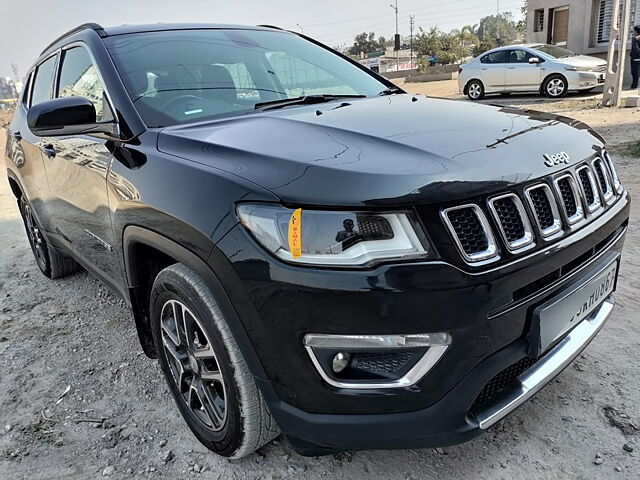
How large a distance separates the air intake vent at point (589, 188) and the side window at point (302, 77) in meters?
1.40

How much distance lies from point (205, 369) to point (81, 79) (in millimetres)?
1786

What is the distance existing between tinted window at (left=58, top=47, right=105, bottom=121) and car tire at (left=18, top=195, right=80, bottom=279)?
4.18ft

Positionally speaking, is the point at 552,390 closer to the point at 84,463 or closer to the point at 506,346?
the point at 506,346

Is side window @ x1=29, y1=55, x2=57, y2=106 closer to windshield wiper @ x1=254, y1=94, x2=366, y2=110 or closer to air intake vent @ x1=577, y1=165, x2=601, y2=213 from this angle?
windshield wiper @ x1=254, y1=94, x2=366, y2=110

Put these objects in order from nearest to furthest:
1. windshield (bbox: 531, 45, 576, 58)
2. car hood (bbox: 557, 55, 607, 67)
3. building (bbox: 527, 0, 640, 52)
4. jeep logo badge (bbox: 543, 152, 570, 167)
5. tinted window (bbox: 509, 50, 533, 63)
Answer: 1. jeep logo badge (bbox: 543, 152, 570, 167)
2. car hood (bbox: 557, 55, 607, 67)
3. windshield (bbox: 531, 45, 576, 58)
4. tinted window (bbox: 509, 50, 533, 63)
5. building (bbox: 527, 0, 640, 52)

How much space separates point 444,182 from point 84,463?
1.82 m

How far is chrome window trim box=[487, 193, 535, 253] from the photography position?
1.55m

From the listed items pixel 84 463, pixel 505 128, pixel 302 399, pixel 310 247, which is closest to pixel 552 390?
pixel 505 128

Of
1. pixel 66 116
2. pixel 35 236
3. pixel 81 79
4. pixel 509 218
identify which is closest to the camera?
pixel 509 218

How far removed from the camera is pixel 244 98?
2.61 metres

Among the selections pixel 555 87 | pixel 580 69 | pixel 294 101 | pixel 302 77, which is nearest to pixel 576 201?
pixel 294 101

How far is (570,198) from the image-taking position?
1.84m

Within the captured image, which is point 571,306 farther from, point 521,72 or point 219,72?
point 521,72

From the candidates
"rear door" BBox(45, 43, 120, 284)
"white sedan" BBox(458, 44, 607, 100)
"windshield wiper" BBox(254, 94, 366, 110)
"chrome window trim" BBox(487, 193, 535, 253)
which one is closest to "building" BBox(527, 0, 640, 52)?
"white sedan" BBox(458, 44, 607, 100)
